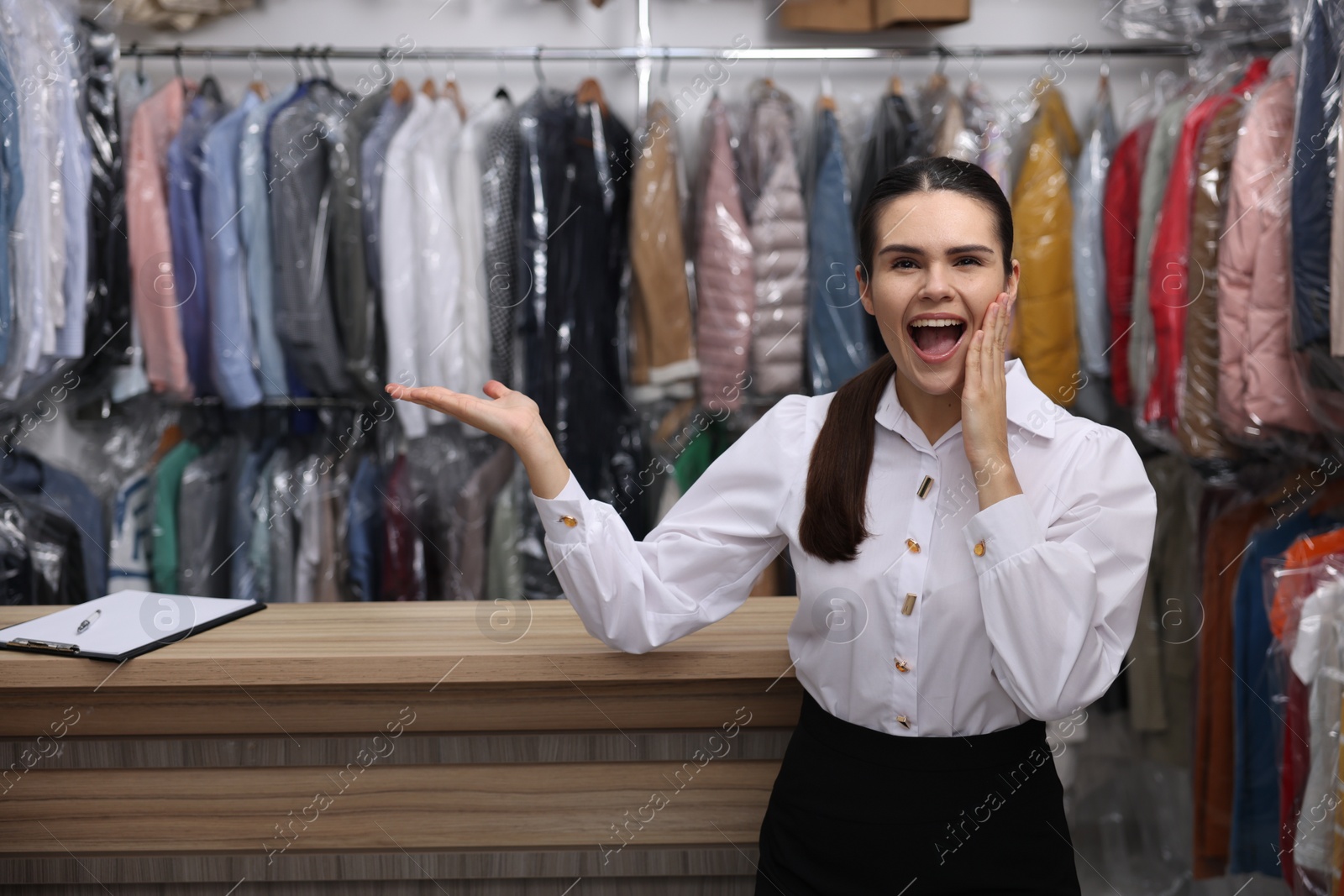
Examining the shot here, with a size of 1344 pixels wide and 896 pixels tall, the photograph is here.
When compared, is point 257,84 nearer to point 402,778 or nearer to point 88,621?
point 88,621

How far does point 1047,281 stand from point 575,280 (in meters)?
1.17

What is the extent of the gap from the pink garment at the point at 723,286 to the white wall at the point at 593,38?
0.49 m

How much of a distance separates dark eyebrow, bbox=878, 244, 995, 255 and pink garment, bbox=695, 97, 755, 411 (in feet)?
4.55

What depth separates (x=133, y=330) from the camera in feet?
8.77

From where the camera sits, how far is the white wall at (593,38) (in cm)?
301

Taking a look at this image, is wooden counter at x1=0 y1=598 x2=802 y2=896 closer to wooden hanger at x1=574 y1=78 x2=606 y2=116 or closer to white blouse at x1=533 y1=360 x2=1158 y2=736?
white blouse at x1=533 y1=360 x2=1158 y2=736

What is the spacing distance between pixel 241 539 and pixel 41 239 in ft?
2.82

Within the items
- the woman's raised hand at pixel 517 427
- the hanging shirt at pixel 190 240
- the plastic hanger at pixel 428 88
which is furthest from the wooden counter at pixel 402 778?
the plastic hanger at pixel 428 88

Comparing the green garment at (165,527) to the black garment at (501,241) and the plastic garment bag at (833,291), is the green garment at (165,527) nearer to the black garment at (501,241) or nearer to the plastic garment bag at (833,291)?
the black garment at (501,241)

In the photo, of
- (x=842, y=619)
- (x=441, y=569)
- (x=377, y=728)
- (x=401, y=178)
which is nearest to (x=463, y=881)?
(x=377, y=728)

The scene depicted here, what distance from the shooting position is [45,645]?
1.42 metres

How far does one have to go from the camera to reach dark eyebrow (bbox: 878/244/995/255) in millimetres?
1194

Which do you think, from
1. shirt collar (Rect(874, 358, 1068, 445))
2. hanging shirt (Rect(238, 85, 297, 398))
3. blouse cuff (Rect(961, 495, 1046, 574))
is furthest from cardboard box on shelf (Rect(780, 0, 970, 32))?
blouse cuff (Rect(961, 495, 1046, 574))

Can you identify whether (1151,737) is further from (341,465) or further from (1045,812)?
(341,465)
